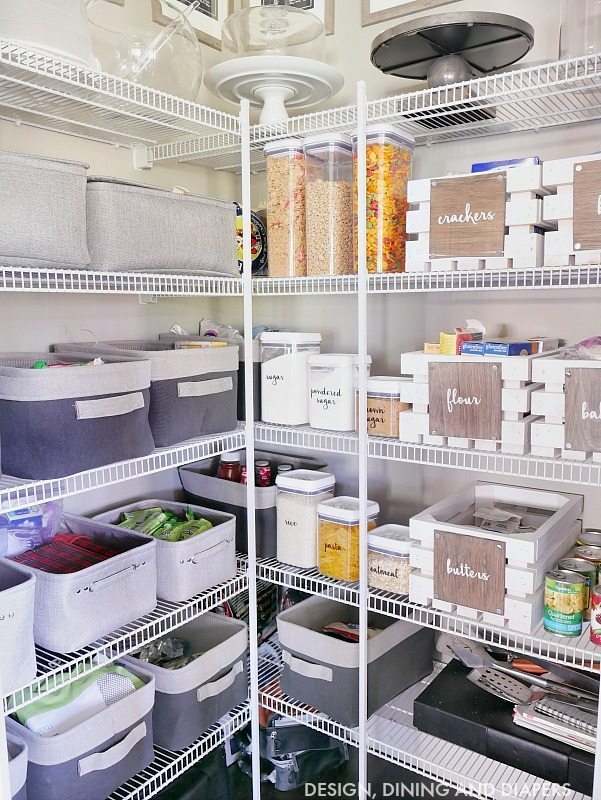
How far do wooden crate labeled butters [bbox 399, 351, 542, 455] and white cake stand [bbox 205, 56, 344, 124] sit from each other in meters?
0.76

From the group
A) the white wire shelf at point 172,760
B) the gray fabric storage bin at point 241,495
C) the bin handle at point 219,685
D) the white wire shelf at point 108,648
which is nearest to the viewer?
the white wire shelf at point 108,648

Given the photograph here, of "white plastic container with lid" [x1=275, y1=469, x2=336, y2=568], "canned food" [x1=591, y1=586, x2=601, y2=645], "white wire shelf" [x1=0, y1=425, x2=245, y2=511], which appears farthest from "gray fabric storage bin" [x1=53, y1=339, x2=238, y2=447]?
"canned food" [x1=591, y1=586, x2=601, y2=645]

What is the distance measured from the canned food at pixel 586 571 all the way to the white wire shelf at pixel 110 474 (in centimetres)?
86

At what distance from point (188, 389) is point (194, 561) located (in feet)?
1.44

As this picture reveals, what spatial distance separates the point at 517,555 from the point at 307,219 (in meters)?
0.94

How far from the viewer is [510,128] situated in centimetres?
170

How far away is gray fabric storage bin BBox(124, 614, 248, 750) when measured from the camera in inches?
66.4

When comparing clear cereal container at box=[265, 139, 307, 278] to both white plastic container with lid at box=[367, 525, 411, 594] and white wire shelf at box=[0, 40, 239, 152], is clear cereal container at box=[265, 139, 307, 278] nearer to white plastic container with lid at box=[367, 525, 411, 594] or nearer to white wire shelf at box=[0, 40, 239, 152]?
white wire shelf at box=[0, 40, 239, 152]

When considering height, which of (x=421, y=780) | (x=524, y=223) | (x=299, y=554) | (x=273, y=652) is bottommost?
(x=421, y=780)

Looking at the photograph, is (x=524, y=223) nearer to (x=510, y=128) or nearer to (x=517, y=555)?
(x=510, y=128)

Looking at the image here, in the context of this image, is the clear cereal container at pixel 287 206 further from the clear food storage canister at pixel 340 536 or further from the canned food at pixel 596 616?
the canned food at pixel 596 616

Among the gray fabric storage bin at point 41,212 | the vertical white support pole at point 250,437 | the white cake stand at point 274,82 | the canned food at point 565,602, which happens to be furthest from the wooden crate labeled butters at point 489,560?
the white cake stand at point 274,82

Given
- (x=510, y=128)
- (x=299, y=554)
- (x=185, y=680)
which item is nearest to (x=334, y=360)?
(x=299, y=554)

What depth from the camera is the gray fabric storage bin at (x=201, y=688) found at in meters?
1.69
